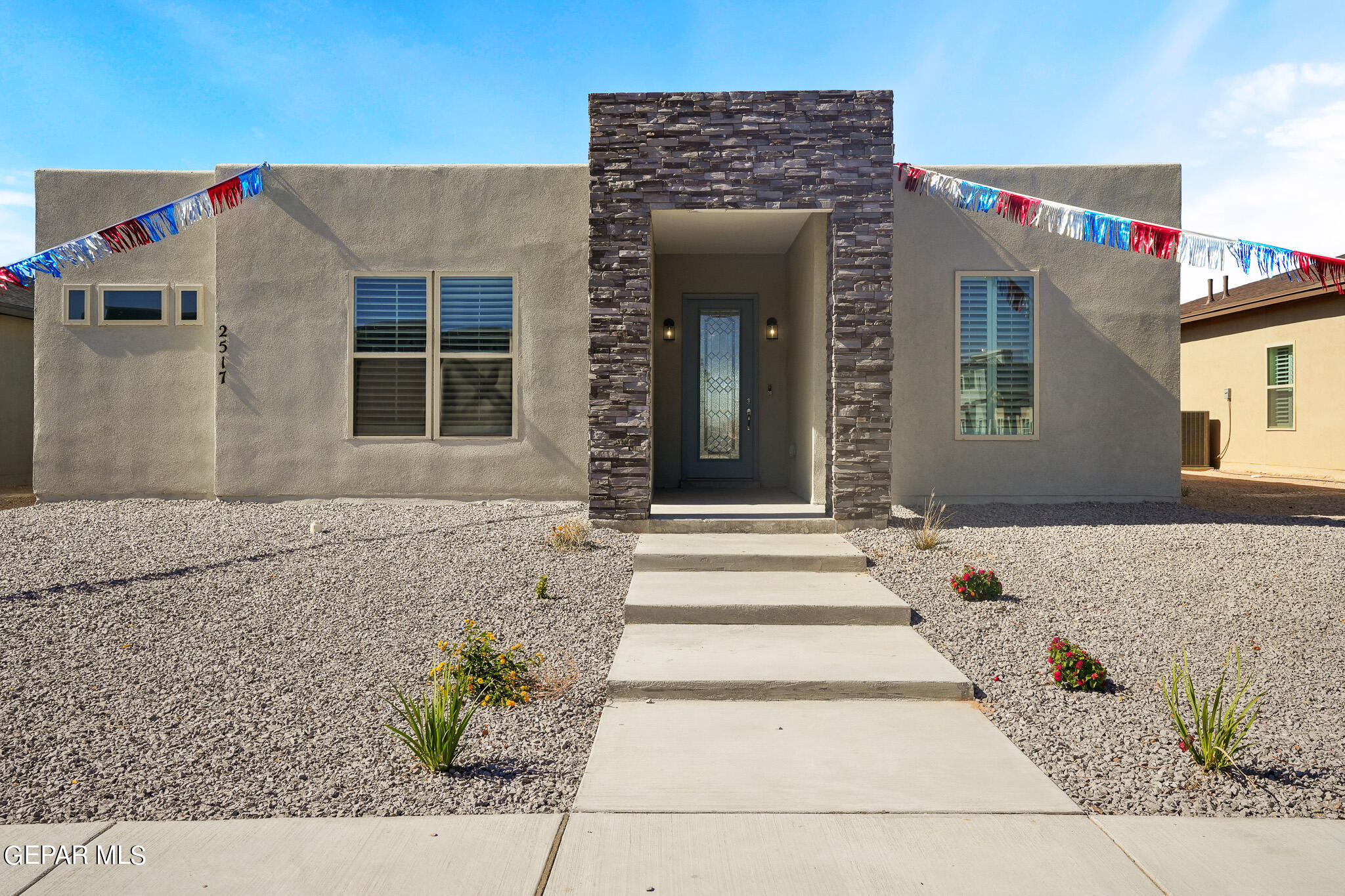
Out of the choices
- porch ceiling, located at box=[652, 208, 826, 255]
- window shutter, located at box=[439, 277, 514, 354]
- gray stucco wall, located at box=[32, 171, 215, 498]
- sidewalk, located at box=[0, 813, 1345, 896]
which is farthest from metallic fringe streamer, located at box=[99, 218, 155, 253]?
sidewalk, located at box=[0, 813, 1345, 896]

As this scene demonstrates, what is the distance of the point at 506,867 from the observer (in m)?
2.17

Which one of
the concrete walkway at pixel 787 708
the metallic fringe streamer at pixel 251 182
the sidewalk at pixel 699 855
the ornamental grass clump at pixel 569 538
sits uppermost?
the metallic fringe streamer at pixel 251 182

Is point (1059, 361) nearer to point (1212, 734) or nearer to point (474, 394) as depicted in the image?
point (1212, 734)

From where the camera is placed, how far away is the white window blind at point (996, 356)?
8289mm

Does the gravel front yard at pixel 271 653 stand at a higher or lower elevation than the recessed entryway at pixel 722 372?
lower

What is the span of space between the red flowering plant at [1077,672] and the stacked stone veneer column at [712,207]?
3.17 m

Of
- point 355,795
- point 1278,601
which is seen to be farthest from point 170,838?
point 1278,601

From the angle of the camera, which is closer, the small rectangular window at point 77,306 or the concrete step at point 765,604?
the concrete step at point 765,604

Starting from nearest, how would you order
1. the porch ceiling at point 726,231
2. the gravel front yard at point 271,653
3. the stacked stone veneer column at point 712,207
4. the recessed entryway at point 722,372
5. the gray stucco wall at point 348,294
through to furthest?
the gravel front yard at point 271,653 → the stacked stone veneer column at point 712,207 → the porch ceiling at point 726,231 → the gray stucco wall at point 348,294 → the recessed entryway at point 722,372

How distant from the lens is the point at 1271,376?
46.1ft

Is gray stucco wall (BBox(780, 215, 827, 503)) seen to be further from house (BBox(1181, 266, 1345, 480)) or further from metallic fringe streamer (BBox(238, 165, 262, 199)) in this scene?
house (BBox(1181, 266, 1345, 480))

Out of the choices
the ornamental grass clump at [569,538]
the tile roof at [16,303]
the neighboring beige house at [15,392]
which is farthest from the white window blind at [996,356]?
the neighboring beige house at [15,392]

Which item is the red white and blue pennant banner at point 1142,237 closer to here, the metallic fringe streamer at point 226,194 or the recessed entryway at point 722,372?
the recessed entryway at point 722,372

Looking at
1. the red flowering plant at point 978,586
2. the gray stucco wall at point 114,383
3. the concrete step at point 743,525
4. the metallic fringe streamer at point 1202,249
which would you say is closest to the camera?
the red flowering plant at point 978,586
